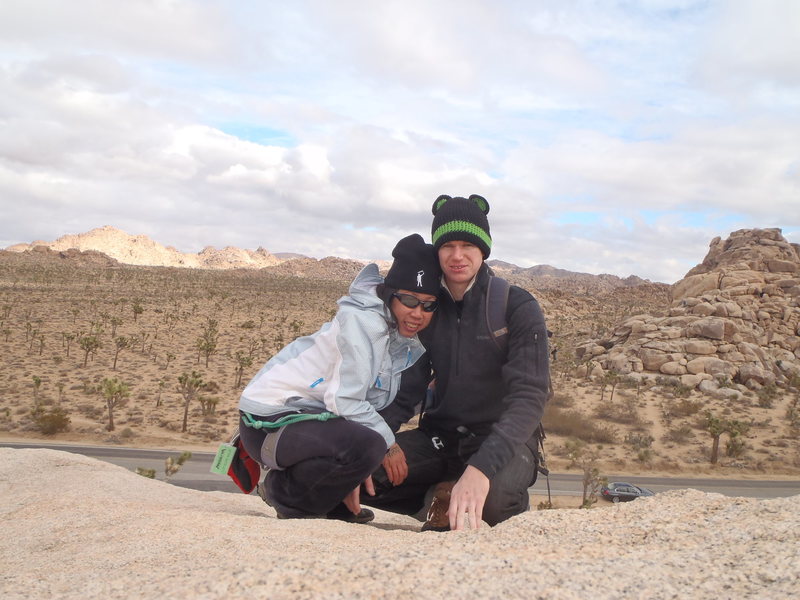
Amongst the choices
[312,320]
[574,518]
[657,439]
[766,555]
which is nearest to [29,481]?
[574,518]

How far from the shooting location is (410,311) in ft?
11.3

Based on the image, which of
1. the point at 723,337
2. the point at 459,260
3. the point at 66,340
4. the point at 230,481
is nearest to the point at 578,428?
the point at 230,481

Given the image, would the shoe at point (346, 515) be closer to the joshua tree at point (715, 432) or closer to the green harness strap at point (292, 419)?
the green harness strap at point (292, 419)

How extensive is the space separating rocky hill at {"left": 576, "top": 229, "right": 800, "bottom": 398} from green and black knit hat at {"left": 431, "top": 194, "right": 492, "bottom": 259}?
31656mm

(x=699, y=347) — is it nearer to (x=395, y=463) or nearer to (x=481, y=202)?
(x=481, y=202)

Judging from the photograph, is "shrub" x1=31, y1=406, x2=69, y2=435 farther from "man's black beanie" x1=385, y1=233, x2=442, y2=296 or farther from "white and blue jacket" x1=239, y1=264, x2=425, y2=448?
"man's black beanie" x1=385, y1=233, x2=442, y2=296

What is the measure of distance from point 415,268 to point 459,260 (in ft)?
0.90

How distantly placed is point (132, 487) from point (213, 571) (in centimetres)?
315

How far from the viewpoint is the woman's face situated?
135 inches

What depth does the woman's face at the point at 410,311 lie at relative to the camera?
11.2 ft

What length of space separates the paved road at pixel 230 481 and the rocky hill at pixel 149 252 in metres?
146

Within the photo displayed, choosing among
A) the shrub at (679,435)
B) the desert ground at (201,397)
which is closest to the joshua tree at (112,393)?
the desert ground at (201,397)

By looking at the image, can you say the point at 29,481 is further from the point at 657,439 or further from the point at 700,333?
the point at 700,333

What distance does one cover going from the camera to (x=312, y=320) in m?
45.2
